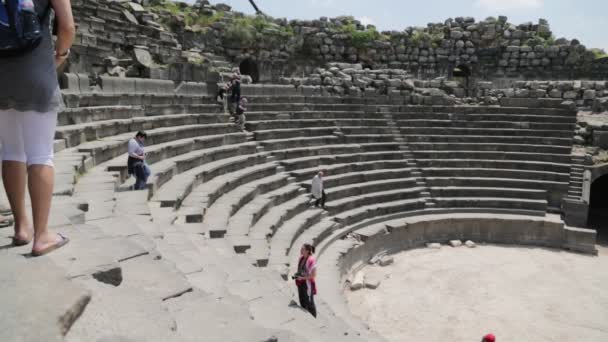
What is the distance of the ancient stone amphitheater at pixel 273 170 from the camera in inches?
110

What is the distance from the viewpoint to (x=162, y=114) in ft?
37.5

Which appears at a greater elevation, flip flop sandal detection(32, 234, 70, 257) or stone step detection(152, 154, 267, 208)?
flip flop sandal detection(32, 234, 70, 257)

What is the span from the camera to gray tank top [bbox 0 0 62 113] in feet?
8.55

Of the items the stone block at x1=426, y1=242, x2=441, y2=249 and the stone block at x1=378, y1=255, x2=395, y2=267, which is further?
the stone block at x1=426, y1=242, x2=441, y2=249

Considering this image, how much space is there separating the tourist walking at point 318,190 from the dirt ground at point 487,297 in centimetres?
189

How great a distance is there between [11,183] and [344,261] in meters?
7.93

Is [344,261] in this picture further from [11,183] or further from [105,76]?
[11,183]

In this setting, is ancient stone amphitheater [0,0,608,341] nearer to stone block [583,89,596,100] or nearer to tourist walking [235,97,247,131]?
stone block [583,89,596,100]

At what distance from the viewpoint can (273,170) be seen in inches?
473

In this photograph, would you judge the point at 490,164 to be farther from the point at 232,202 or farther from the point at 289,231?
the point at 232,202

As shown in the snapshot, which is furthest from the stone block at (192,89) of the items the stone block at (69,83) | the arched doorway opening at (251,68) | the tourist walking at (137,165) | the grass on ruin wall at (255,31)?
the arched doorway opening at (251,68)

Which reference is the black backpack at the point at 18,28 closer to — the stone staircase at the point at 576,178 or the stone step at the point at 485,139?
the stone step at the point at 485,139

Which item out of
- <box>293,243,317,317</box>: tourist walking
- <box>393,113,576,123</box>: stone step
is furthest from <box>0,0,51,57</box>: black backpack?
<box>393,113,576,123</box>: stone step

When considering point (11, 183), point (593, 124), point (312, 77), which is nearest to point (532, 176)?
point (593, 124)
